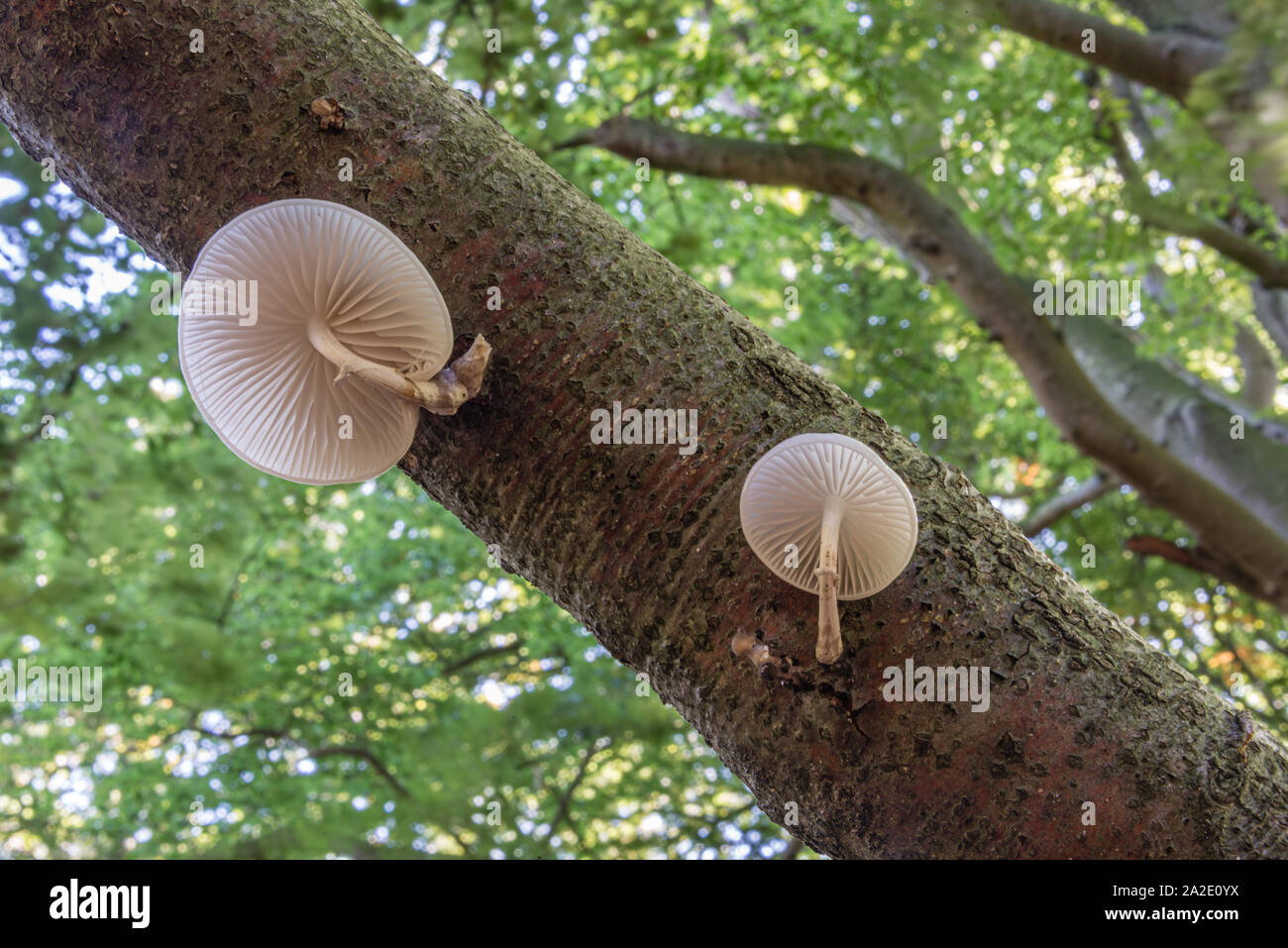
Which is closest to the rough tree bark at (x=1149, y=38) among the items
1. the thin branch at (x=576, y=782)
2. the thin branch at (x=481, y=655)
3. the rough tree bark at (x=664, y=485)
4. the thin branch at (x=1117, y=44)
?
the thin branch at (x=1117, y=44)

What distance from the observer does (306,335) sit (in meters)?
1.51

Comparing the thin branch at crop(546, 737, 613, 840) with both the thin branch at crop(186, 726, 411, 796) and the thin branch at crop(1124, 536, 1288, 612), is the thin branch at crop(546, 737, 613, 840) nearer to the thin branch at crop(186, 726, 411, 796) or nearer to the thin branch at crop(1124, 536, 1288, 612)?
the thin branch at crop(186, 726, 411, 796)

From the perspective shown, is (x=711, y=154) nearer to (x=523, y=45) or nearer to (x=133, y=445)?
(x=523, y=45)

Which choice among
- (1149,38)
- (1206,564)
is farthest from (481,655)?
(1149,38)

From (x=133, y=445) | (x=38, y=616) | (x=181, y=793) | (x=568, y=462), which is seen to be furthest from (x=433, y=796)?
(x=568, y=462)

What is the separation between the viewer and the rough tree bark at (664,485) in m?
1.32

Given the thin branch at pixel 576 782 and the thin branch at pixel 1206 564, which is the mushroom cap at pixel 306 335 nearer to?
the thin branch at pixel 1206 564

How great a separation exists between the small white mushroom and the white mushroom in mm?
501

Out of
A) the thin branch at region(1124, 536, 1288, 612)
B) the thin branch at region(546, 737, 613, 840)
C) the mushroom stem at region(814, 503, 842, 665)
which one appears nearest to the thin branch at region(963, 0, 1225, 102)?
the thin branch at region(1124, 536, 1288, 612)

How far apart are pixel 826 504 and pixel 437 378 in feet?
2.22

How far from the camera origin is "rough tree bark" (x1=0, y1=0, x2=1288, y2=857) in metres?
1.32

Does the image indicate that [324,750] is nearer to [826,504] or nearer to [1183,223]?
[826,504]

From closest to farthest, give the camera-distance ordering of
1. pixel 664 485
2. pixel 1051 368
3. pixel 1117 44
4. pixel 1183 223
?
pixel 664 485, pixel 1183 223, pixel 1117 44, pixel 1051 368

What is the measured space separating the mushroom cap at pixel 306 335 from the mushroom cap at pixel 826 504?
0.57 metres
